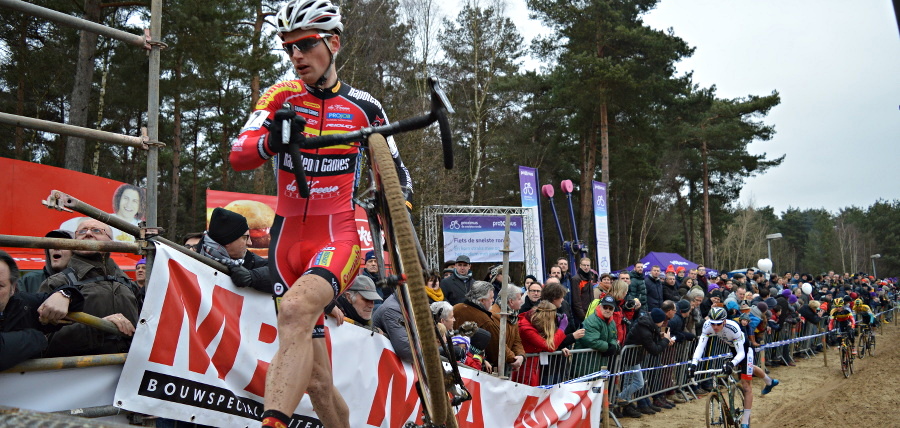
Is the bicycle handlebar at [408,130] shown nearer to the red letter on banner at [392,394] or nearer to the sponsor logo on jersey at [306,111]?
the sponsor logo on jersey at [306,111]

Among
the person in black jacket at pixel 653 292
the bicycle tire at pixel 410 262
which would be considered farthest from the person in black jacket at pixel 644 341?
the bicycle tire at pixel 410 262

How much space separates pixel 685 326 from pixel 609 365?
168 inches

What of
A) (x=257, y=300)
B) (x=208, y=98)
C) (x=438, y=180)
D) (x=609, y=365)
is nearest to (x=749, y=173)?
(x=438, y=180)

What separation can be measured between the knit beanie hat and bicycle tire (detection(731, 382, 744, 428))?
7950 mm

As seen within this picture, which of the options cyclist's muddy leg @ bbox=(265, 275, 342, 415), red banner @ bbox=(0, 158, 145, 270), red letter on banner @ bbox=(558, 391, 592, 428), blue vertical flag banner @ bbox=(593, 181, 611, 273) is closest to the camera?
cyclist's muddy leg @ bbox=(265, 275, 342, 415)

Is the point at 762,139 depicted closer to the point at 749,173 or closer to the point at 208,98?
the point at 749,173

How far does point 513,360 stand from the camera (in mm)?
7574

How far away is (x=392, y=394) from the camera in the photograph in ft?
18.2

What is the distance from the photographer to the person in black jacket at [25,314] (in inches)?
119

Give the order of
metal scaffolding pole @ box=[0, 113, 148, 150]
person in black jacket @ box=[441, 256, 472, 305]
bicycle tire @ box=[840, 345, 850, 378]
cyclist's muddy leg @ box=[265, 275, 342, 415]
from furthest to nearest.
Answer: bicycle tire @ box=[840, 345, 850, 378], person in black jacket @ box=[441, 256, 472, 305], metal scaffolding pole @ box=[0, 113, 148, 150], cyclist's muddy leg @ box=[265, 275, 342, 415]

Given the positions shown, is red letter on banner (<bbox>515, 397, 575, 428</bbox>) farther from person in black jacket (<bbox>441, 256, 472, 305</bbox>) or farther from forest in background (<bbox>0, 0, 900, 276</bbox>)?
forest in background (<bbox>0, 0, 900, 276</bbox>)

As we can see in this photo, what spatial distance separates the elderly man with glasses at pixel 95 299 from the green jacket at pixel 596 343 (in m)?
6.42

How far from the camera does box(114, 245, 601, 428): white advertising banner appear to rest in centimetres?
360

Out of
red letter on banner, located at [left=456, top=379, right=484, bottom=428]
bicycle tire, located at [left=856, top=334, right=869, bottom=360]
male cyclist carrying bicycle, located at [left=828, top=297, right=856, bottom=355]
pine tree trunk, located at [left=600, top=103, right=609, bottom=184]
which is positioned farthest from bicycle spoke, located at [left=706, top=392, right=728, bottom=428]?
pine tree trunk, located at [left=600, top=103, right=609, bottom=184]
